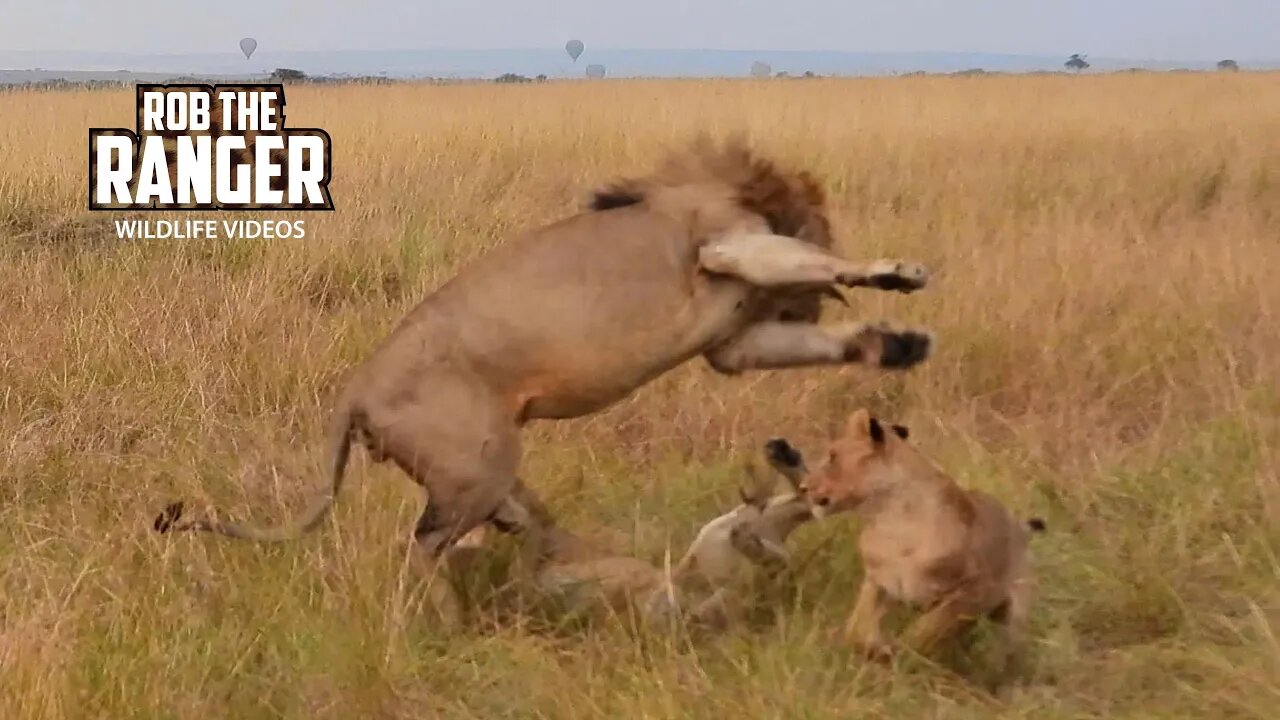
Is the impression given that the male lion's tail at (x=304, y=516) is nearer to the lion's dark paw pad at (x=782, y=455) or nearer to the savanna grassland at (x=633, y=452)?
the savanna grassland at (x=633, y=452)

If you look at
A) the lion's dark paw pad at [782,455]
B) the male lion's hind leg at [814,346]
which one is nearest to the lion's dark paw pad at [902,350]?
the male lion's hind leg at [814,346]

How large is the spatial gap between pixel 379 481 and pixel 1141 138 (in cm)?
907

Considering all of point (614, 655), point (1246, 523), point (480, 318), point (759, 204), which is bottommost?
point (614, 655)

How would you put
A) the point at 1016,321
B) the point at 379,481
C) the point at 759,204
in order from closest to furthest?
the point at 759,204
the point at 379,481
the point at 1016,321

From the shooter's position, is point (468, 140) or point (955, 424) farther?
point (468, 140)

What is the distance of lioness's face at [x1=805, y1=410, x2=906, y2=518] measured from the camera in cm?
293

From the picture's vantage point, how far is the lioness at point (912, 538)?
2.88m

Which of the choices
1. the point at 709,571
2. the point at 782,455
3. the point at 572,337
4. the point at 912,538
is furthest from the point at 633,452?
the point at 912,538

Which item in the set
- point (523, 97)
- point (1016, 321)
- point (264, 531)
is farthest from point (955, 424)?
point (523, 97)

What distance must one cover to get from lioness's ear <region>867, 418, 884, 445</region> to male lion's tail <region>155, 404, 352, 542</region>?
4.12 feet

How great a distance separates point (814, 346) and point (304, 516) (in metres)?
1.34

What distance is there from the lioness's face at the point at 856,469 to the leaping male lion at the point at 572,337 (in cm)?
36

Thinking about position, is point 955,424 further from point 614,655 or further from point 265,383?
point 265,383

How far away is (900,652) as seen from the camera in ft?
9.84
